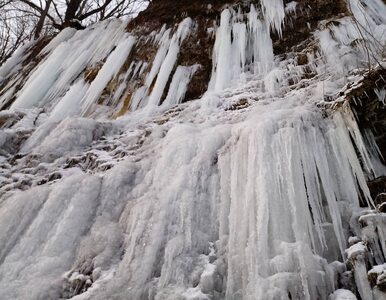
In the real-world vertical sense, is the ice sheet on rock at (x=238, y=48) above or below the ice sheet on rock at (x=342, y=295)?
above

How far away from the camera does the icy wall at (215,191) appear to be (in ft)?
10.1

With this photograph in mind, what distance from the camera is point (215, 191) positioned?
377cm

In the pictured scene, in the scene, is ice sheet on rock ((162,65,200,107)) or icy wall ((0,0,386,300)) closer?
icy wall ((0,0,386,300))

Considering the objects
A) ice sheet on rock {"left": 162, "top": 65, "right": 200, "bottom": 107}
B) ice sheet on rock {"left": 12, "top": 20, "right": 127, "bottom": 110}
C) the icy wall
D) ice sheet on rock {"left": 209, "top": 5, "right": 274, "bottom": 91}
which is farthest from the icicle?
ice sheet on rock {"left": 209, "top": 5, "right": 274, "bottom": 91}

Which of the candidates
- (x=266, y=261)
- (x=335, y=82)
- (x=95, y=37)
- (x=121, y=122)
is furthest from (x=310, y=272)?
(x=95, y=37)

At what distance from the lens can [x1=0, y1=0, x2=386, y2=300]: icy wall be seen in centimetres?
308

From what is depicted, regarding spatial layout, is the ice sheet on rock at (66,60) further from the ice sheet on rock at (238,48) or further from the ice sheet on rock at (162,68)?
the ice sheet on rock at (238,48)

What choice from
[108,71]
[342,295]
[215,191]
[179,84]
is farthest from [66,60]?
[342,295]

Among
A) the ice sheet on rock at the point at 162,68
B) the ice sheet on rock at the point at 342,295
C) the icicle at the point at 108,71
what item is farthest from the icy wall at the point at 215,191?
the icicle at the point at 108,71

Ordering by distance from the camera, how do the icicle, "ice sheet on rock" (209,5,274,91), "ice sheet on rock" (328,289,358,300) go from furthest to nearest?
the icicle, "ice sheet on rock" (209,5,274,91), "ice sheet on rock" (328,289,358,300)

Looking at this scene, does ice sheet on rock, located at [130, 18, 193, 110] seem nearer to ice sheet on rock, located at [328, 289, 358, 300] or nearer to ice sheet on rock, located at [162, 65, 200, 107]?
ice sheet on rock, located at [162, 65, 200, 107]

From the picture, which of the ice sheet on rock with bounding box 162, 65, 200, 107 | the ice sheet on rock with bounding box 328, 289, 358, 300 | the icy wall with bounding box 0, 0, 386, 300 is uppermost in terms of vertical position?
the ice sheet on rock with bounding box 162, 65, 200, 107

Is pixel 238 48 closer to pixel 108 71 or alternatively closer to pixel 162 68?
pixel 162 68

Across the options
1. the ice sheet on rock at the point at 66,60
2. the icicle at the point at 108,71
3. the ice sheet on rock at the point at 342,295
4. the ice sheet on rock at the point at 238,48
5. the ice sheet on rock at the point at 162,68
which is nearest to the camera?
the ice sheet on rock at the point at 342,295
